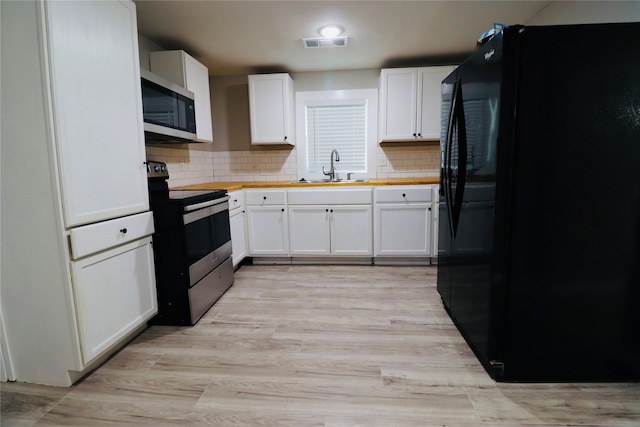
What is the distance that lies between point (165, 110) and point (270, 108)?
1374 mm

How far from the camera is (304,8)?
7.63ft

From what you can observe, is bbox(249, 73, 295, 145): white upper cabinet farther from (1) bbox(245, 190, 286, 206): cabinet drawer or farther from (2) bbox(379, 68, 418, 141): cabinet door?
(2) bbox(379, 68, 418, 141): cabinet door

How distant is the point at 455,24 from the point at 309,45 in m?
1.28

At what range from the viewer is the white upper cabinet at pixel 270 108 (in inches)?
138

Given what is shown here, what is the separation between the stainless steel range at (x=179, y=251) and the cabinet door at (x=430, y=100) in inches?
94.8

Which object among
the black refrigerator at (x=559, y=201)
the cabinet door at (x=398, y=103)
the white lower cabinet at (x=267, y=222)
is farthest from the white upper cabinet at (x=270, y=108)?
the black refrigerator at (x=559, y=201)

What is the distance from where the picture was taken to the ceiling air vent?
2861 mm

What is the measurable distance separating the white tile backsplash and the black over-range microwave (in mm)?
744

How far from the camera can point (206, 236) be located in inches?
93.7

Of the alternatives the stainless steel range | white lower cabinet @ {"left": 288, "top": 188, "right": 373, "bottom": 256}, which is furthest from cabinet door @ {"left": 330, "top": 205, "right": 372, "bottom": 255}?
the stainless steel range

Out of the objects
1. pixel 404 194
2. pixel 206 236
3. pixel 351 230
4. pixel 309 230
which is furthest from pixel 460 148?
pixel 309 230

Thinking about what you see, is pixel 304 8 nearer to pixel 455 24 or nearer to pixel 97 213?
pixel 455 24

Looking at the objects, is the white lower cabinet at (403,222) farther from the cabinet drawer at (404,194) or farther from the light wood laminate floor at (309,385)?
the light wood laminate floor at (309,385)

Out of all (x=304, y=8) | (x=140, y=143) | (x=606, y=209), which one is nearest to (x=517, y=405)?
(x=606, y=209)
